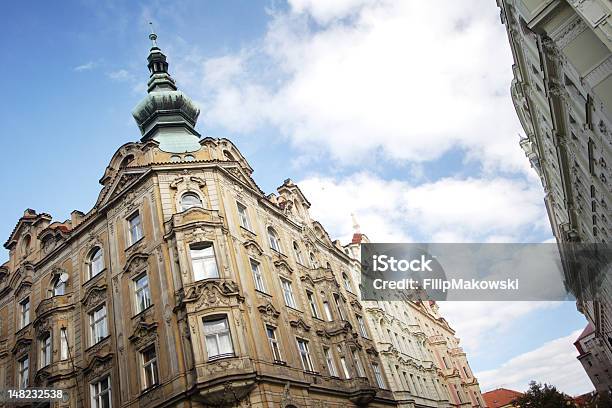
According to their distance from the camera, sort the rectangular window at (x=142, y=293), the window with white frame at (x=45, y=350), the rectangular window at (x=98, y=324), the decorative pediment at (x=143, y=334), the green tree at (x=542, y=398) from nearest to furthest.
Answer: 1. the decorative pediment at (x=143, y=334)
2. the rectangular window at (x=142, y=293)
3. the rectangular window at (x=98, y=324)
4. the window with white frame at (x=45, y=350)
5. the green tree at (x=542, y=398)

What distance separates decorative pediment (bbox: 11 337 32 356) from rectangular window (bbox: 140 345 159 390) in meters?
8.99

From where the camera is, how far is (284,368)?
21250 millimetres

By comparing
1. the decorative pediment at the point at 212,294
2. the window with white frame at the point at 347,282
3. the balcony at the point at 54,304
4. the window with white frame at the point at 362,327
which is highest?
the window with white frame at the point at 347,282

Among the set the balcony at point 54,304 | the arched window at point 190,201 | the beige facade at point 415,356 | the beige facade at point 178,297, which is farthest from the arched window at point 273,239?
the balcony at point 54,304

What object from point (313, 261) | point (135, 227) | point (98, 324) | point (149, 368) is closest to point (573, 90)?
point (313, 261)

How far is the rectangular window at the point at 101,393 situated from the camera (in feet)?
72.0

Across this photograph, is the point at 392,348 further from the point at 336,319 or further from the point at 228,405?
the point at 228,405

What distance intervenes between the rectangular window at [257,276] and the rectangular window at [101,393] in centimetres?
774

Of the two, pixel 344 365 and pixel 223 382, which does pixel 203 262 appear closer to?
pixel 223 382

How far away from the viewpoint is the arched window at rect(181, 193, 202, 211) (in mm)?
24578

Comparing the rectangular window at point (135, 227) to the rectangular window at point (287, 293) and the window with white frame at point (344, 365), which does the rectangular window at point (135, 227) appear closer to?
the rectangular window at point (287, 293)

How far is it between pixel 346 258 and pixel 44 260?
20370mm

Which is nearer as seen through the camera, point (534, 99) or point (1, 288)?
point (534, 99)

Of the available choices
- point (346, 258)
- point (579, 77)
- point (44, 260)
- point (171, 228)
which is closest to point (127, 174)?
point (171, 228)
